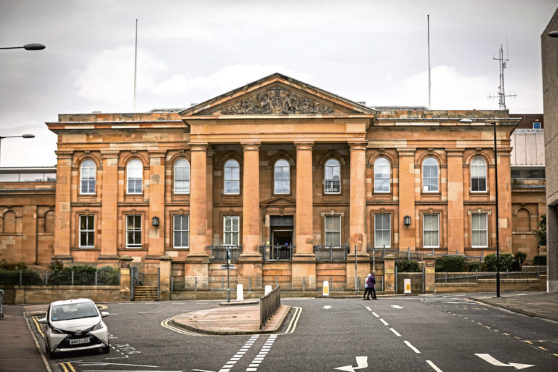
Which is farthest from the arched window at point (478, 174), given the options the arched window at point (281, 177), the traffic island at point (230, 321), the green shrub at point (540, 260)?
the traffic island at point (230, 321)

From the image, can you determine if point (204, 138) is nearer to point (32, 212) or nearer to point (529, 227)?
point (32, 212)

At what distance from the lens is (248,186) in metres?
57.2

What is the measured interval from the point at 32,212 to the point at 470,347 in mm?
51692

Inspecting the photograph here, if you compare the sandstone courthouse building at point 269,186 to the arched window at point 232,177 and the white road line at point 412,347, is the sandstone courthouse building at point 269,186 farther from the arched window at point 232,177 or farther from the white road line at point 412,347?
the white road line at point 412,347

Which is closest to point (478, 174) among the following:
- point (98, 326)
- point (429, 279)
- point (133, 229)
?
point (429, 279)

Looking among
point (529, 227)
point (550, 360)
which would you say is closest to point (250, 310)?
point (550, 360)

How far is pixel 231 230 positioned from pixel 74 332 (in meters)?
37.5

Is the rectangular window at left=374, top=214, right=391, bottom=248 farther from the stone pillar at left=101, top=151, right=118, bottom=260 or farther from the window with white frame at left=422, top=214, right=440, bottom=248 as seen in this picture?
the stone pillar at left=101, top=151, right=118, bottom=260

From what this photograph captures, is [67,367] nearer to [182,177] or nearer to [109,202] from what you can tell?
[182,177]

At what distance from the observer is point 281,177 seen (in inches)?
2426

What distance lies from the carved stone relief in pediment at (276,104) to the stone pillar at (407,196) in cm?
774

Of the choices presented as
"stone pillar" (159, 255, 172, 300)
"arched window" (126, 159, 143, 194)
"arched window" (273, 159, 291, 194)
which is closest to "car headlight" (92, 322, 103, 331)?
"stone pillar" (159, 255, 172, 300)

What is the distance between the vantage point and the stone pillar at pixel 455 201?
6034 cm

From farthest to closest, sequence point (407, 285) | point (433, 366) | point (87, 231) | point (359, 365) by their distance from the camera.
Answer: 1. point (87, 231)
2. point (407, 285)
3. point (359, 365)
4. point (433, 366)
